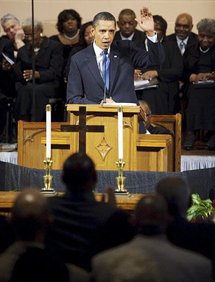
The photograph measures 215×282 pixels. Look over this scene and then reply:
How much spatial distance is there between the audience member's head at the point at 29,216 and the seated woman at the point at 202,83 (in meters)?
8.23

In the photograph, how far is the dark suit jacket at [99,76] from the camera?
13.3m

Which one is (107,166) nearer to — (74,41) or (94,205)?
(94,205)

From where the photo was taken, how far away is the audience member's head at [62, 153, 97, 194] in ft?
28.3

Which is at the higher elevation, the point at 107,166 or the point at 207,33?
the point at 207,33

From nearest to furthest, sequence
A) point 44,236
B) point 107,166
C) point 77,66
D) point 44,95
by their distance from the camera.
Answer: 1. point 44,236
2. point 107,166
3. point 77,66
4. point 44,95

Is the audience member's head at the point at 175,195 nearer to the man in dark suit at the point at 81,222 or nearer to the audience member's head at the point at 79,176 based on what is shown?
the man in dark suit at the point at 81,222

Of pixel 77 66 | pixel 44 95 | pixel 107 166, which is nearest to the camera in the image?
pixel 107 166

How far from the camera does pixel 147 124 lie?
13.8 metres

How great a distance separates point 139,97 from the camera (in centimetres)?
1655

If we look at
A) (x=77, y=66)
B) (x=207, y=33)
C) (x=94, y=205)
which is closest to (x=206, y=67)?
(x=207, y=33)

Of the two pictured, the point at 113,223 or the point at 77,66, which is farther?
the point at 77,66

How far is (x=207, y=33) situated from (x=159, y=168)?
13.4 feet

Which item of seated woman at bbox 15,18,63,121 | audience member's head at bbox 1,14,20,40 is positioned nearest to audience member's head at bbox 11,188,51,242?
seated woman at bbox 15,18,63,121

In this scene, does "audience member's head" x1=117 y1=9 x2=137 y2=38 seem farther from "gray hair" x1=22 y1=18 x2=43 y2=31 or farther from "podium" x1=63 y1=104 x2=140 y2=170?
"podium" x1=63 y1=104 x2=140 y2=170
